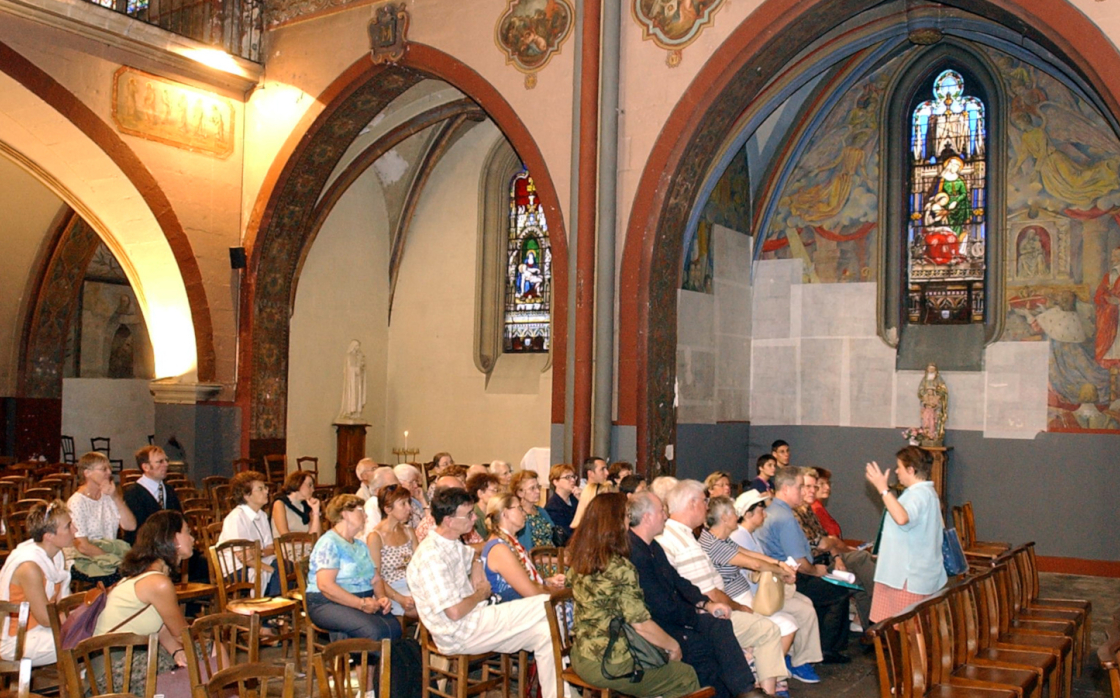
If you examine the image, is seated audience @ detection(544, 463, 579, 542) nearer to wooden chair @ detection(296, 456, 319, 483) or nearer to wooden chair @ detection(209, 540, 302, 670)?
wooden chair @ detection(209, 540, 302, 670)

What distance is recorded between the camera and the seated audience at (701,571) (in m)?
5.50

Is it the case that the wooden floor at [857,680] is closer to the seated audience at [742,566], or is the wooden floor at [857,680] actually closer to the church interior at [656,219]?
the seated audience at [742,566]

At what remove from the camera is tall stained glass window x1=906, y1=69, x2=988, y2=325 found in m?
12.6

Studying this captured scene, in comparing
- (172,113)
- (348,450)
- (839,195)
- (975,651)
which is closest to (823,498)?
(975,651)

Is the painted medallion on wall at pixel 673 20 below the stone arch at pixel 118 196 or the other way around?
the other way around

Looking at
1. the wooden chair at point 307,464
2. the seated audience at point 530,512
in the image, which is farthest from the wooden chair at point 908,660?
the wooden chair at point 307,464

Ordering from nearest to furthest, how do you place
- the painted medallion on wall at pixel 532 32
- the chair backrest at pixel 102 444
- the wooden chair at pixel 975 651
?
1. the wooden chair at pixel 975 651
2. the painted medallion on wall at pixel 532 32
3. the chair backrest at pixel 102 444

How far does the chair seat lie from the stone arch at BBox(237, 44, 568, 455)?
7232 mm

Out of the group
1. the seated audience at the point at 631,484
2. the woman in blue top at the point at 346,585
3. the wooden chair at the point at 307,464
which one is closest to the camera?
the woman in blue top at the point at 346,585

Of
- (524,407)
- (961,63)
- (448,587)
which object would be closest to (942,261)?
(961,63)

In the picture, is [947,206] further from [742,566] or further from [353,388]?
[353,388]

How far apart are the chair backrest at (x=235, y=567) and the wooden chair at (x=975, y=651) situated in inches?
154

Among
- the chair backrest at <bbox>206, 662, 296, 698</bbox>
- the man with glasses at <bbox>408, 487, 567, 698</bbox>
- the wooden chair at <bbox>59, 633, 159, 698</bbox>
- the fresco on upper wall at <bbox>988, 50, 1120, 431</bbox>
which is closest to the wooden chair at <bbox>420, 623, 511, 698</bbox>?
the man with glasses at <bbox>408, 487, 567, 698</bbox>

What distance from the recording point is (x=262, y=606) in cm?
623
